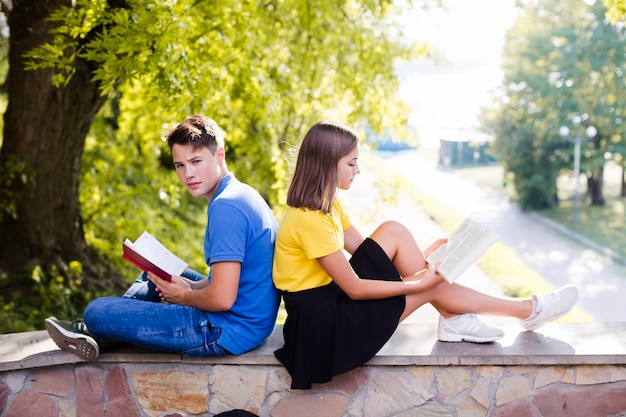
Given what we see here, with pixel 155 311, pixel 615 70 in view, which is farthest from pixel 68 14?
pixel 615 70

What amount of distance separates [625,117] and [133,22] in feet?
65.5

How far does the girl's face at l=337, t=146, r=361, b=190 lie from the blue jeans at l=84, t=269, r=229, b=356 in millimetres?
773

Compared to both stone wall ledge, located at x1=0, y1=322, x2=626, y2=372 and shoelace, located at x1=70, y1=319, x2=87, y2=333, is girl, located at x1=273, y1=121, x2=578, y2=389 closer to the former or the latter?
stone wall ledge, located at x1=0, y1=322, x2=626, y2=372

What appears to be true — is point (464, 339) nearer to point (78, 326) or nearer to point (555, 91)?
point (78, 326)

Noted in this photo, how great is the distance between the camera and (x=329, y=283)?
120 inches

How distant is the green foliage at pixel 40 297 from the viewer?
5.20 meters

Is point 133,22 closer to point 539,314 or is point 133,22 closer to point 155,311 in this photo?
point 155,311

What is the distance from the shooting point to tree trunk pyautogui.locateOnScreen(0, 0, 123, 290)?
5.18m

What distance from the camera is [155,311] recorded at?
2971 millimetres

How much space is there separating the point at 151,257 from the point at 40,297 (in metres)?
2.74

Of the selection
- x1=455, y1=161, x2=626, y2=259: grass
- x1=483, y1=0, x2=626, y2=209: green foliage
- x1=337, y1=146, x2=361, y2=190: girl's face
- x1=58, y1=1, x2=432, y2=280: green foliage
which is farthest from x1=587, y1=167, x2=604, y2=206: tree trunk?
x1=337, y1=146, x2=361, y2=190: girl's face

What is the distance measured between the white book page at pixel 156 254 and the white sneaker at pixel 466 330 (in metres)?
1.14

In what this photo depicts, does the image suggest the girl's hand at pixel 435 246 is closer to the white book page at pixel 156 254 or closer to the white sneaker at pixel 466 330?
the white sneaker at pixel 466 330

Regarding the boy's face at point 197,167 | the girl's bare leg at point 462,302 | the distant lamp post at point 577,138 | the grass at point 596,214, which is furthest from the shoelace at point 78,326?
the distant lamp post at point 577,138
